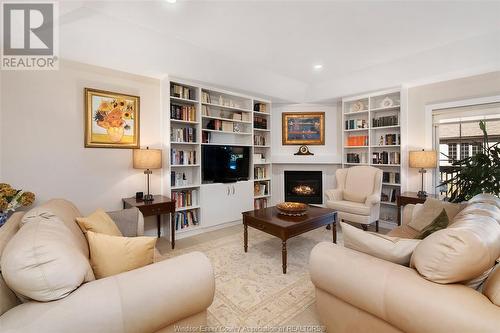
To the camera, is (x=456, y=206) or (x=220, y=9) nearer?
(x=456, y=206)

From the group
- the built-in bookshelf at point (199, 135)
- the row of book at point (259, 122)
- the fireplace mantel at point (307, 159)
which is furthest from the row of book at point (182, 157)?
the fireplace mantel at point (307, 159)

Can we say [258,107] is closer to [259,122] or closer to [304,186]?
[259,122]

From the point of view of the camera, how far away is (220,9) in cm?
249

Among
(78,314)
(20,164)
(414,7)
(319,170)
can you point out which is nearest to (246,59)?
(414,7)

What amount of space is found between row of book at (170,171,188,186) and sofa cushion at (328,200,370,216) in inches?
97.8

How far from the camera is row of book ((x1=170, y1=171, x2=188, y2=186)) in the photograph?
3750 mm

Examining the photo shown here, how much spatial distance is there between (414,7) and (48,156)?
14.4ft

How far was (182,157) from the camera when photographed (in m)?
3.84

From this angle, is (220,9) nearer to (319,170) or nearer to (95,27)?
(95,27)

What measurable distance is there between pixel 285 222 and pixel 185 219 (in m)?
1.84

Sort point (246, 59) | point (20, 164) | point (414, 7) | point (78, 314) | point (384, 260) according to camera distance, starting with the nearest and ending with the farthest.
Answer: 1. point (78, 314)
2. point (384, 260)
3. point (414, 7)
4. point (20, 164)
5. point (246, 59)

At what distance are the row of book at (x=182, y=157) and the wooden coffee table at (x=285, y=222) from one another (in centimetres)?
145

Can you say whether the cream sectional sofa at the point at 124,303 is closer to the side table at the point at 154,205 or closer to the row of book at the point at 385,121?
the side table at the point at 154,205

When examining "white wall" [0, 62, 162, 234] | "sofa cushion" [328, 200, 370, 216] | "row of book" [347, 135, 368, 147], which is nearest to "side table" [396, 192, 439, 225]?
"sofa cushion" [328, 200, 370, 216]
